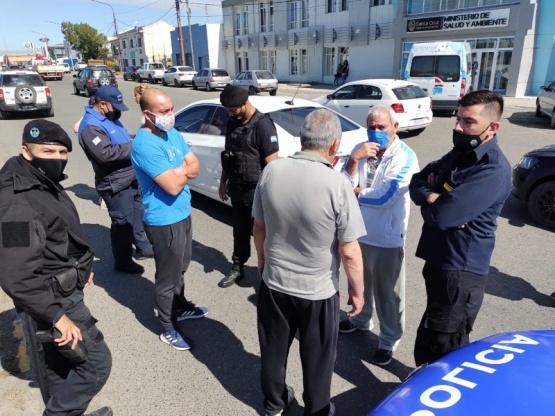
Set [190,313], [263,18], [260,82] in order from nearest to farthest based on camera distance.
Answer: [190,313]
[260,82]
[263,18]

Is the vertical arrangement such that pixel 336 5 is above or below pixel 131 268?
above

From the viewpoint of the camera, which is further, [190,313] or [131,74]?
[131,74]

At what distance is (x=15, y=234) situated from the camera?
6.01 feet

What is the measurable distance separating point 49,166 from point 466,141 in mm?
2136

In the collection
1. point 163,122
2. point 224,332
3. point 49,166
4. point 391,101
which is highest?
point 163,122

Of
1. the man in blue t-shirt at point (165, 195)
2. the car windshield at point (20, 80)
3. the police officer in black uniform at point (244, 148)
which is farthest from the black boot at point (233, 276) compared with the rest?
the car windshield at point (20, 80)

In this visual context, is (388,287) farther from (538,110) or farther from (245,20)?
(245,20)

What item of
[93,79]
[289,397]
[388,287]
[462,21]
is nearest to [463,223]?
[388,287]

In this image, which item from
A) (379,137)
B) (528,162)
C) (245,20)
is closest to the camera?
(379,137)

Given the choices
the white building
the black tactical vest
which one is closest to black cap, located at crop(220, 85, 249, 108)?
the black tactical vest

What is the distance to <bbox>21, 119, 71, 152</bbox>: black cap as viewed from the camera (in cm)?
202

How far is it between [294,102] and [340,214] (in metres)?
3.81

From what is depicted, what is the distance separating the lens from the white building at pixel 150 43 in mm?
60188

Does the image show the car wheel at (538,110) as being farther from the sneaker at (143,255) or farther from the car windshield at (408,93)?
the sneaker at (143,255)
